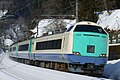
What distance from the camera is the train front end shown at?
21875mm

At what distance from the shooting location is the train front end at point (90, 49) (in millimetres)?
21875

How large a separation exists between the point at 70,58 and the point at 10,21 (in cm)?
9157

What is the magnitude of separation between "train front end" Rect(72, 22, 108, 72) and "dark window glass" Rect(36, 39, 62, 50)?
294 centimetres

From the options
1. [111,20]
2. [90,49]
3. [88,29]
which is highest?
[111,20]

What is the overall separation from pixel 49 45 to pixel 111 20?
1922cm

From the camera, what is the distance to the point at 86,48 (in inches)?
867

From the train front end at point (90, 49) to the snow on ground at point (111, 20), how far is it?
19792mm

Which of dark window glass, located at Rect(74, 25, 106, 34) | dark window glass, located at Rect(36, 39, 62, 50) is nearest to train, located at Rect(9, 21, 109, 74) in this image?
dark window glass, located at Rect(74, 25, 106, 34)

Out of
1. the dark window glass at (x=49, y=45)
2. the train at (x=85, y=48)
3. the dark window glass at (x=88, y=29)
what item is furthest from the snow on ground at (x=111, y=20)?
the train at (x=85, y=48)

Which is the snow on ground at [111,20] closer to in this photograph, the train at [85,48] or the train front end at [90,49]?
the train at [85,48]

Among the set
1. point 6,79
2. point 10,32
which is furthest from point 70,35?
point 10,32

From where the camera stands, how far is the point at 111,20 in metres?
45.8

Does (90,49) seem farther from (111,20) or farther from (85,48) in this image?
(111,20)

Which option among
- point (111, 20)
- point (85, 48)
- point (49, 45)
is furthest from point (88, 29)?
point (111, 20)
